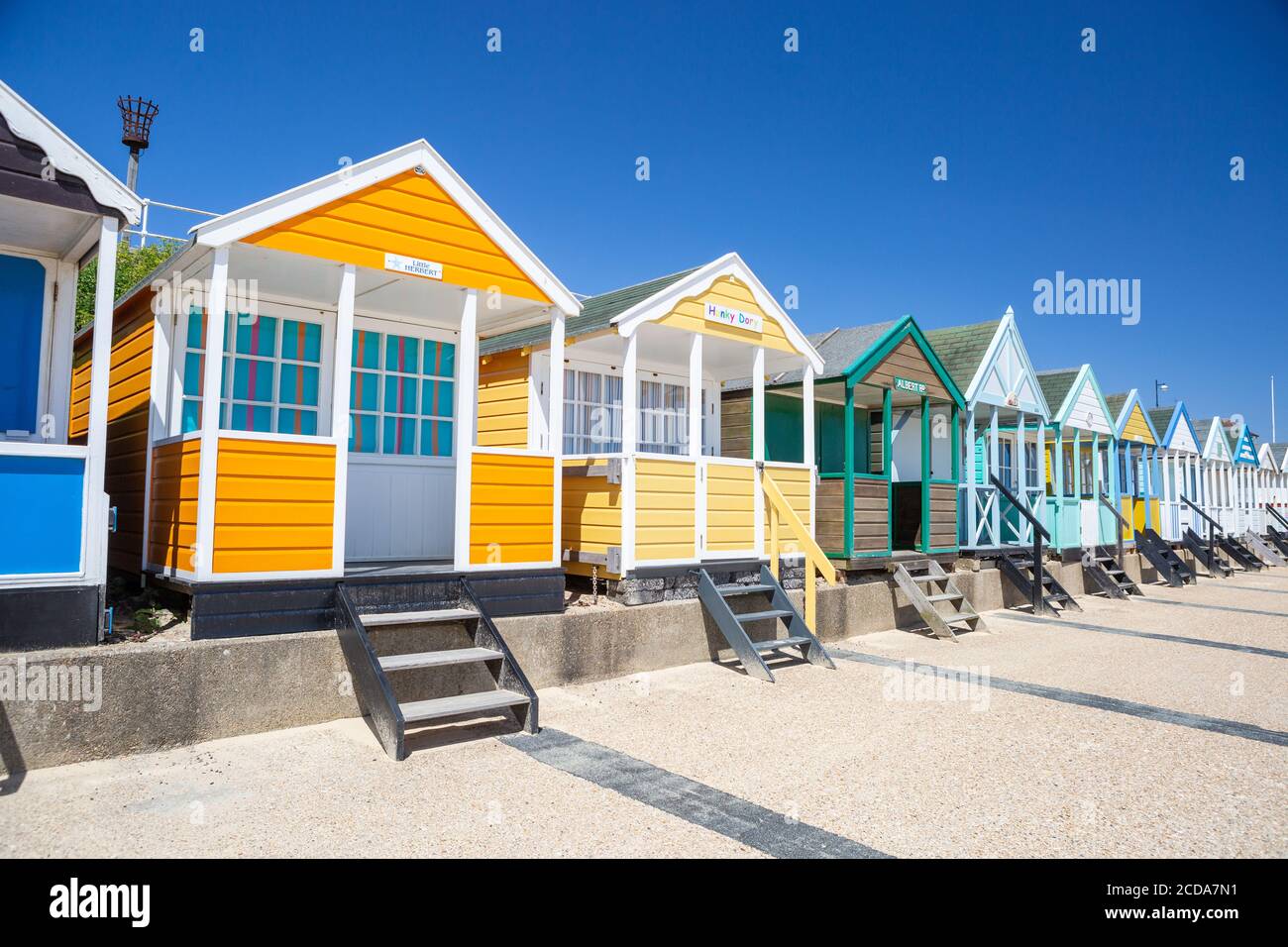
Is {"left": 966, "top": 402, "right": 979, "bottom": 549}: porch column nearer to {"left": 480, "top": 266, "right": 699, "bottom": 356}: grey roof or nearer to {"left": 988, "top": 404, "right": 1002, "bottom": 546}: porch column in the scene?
{"left": 988, "top": 404, "right": 1002, "bottom": 546}: porch column

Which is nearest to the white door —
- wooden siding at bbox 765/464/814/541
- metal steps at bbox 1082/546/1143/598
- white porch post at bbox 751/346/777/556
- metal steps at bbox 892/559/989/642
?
white porch post at bbox 751/346/777/556

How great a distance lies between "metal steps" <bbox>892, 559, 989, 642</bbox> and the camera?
32.8 feet

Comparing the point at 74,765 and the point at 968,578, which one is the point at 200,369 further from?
the point at 968,578

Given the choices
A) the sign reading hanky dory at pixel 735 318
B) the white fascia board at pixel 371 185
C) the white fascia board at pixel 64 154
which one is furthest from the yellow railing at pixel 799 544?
the white fascia board at pixel 64 154

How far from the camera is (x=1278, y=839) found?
386 centimetres

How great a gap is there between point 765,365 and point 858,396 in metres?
2.34

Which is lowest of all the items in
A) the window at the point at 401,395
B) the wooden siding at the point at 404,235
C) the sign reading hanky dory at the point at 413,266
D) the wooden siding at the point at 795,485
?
the wooden siding at the point at 795,485

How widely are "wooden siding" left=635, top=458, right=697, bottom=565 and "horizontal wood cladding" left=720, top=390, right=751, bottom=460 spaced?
3.16m

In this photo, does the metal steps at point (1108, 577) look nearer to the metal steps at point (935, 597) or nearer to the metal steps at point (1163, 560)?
the metal steps at point (1163, 560)

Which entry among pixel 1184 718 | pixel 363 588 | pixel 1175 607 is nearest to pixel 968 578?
pixel 1175 607

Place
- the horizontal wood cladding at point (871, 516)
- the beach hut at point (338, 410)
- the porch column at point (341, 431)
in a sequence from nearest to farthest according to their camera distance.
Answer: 1. the beach hut at point (338, 410)
2. the porch column at point (341, 431)
3. the horizontal wood cladding at point (871, 516)

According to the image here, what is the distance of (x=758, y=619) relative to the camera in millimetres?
8234

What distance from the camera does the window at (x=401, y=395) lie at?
26.1 feet

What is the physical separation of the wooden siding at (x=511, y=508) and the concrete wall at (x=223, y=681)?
1.95ft
